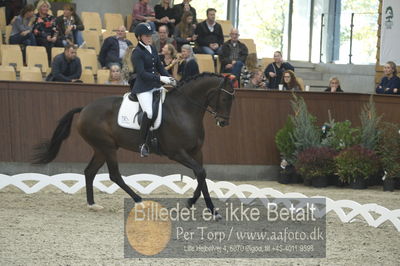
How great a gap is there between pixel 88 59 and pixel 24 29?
1390 millimetres

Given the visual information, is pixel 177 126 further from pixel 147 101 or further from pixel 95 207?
pixel 95 207

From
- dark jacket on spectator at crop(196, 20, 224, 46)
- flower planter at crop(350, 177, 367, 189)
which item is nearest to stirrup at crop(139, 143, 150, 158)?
flower planter at crop(350, 177, 367, 189)

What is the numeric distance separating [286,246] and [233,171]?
5852 millimetres

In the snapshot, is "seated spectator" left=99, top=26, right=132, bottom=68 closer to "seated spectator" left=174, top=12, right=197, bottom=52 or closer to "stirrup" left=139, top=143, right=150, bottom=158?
"seated spectator" left=174, top=12, right=197, bottom=52

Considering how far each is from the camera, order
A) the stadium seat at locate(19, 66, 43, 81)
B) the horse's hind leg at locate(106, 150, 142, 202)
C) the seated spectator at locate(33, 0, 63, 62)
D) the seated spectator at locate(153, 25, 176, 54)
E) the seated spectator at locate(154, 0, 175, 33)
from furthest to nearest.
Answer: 1. the seated spectator at locate(154, 0, 175, 33)
2. the seated spectator at locate(33, 0, 63, 62)
3. the seated spectator at locate(153, 25, 176, 54)
4. the stadium seat at locate(19, 66, 43, 81)
5. the horse's hind leg at locate(106, 150, 142, 202)

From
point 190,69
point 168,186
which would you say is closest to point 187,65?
point 190,69

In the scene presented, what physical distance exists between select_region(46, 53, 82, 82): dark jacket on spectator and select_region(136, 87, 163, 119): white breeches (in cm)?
405

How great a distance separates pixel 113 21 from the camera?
57.4 feet

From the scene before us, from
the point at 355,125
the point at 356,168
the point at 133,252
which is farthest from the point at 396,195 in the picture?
the point at 133,252

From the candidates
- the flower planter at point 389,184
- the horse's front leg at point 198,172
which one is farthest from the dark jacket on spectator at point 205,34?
the horse's front leg at point 198,172

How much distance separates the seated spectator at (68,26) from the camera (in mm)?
15223

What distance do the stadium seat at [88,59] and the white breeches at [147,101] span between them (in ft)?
18.5

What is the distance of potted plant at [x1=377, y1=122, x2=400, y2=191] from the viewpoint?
492 inches

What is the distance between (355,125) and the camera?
45.6 feet
